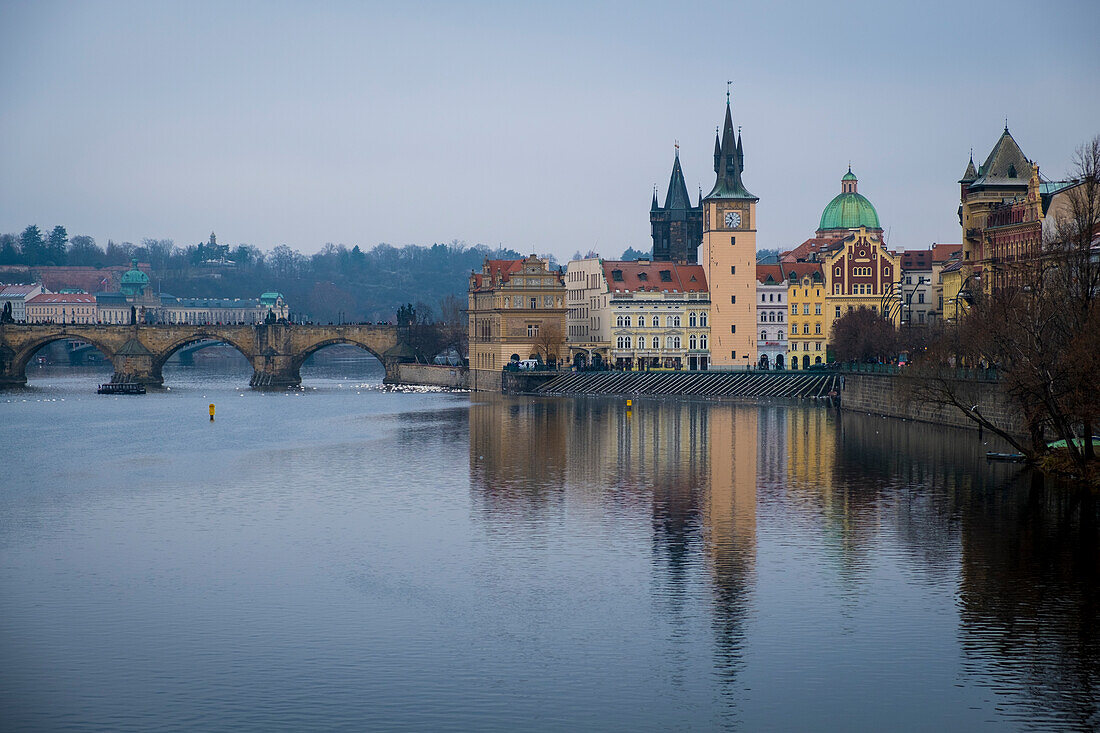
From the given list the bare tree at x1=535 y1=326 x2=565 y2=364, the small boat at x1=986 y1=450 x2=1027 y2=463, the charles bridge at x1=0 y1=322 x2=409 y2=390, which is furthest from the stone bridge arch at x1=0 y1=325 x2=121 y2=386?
the small boat at x1=986 y1=450 x2=1027 y2=463

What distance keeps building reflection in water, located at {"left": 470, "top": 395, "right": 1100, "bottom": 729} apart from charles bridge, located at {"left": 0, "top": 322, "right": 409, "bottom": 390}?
65.3m

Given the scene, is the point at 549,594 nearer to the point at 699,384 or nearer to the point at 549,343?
the point at 699,384

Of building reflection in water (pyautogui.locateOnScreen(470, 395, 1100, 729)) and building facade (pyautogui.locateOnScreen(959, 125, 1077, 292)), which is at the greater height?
building facade (pyautogui.locateOnScreen(959, 125, 1077, 292))

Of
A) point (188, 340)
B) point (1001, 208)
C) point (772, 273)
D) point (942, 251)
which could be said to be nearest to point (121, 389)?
point (188, 340)

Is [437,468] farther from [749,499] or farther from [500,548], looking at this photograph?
[500,548]

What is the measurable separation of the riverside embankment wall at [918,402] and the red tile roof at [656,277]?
1385 inches

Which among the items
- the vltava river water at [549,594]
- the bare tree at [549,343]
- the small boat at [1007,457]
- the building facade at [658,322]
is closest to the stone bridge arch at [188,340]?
the bare tree at [549,343]

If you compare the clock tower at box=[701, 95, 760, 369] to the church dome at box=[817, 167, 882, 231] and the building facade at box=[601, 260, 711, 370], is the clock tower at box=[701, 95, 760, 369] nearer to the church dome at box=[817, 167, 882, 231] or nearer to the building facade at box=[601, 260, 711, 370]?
the building facade at box=[601, 260, 711, 370]

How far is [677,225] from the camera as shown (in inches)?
5979

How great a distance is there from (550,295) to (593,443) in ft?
211

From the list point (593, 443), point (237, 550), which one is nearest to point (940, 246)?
point (593, 443)

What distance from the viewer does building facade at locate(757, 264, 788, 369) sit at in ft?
432

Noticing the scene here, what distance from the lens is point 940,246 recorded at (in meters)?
150

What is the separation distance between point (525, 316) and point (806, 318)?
26.1m
